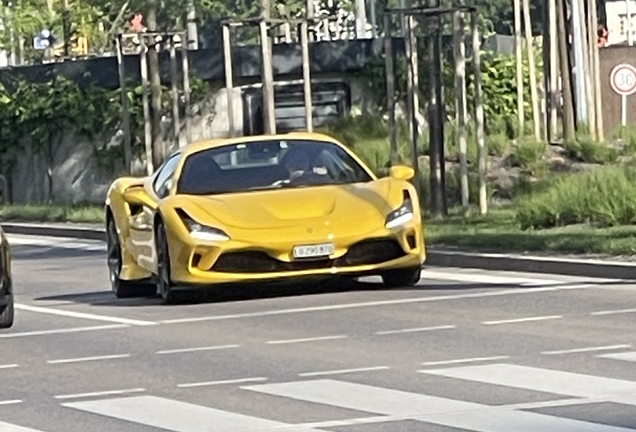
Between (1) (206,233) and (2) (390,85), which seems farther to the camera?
(2) (390,85)

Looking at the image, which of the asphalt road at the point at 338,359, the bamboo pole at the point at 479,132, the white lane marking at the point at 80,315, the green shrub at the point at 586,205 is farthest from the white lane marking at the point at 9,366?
the bamboo pole at the point at 479,132

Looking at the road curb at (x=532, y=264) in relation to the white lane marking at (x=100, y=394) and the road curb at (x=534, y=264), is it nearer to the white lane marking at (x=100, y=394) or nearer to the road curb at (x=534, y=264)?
the road curb at (x=534, y=264)

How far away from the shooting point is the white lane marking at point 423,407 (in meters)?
9.41

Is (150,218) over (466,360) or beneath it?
over

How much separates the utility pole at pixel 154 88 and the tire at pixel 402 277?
1587 cm

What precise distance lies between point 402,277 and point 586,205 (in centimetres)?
557

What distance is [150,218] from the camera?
18031mm

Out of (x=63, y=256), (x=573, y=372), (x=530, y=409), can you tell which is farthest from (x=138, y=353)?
(x=63, y=256)

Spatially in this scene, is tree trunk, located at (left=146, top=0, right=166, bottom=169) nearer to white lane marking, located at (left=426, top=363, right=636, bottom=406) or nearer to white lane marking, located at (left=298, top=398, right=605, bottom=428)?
white lane marking, located at (left=426, top=363, right=636, bottom=406)

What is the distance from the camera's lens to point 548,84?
32.2 metres

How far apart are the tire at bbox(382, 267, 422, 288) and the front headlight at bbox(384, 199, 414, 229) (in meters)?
0.51

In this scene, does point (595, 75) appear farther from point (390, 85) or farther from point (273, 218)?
point (273, 218)

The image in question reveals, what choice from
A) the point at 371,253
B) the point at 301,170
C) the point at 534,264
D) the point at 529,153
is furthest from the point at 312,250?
the point at 529,153

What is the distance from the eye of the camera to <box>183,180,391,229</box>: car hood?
17000mm
